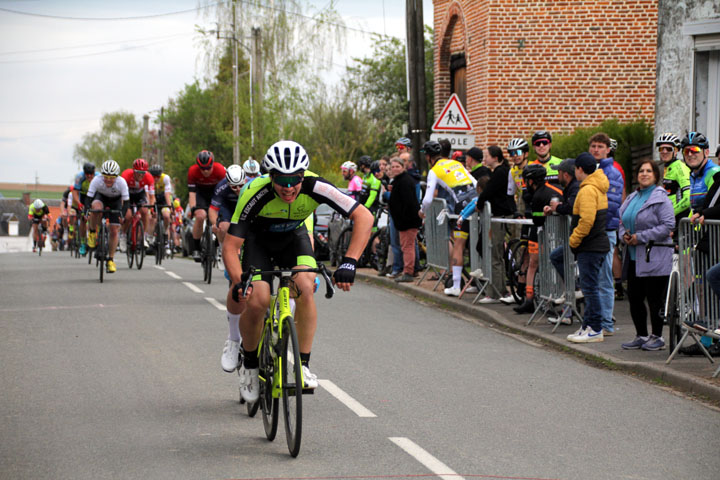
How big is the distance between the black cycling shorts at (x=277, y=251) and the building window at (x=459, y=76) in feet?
69.2

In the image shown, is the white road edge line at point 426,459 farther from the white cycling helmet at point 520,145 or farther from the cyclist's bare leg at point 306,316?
the white cycling helmet at point 520,145

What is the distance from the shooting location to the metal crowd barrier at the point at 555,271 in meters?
11.9

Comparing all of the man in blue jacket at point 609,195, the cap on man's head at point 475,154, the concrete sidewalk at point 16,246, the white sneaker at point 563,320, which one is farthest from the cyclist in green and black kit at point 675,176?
the concrete sidewalk at point 16,246

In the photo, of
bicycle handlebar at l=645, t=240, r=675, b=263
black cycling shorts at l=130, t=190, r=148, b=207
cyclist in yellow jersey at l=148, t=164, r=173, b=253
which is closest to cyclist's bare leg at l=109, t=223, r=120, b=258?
black cycling shorts at l=130, t=190, r=148, b=207

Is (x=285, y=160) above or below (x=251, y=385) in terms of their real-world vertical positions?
above

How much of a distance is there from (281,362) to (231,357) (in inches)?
46.0

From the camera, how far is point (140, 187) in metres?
20.2

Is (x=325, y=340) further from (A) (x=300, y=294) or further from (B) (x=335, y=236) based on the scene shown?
(B) (x=335, y=236)

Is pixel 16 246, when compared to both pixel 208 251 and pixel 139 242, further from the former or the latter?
pixel 208 251

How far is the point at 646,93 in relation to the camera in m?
25.5

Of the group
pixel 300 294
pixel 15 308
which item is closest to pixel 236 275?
pixel 300 294

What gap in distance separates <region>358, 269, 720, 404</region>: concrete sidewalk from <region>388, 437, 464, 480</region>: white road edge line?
3.09 m

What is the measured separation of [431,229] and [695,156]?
21.4 ft

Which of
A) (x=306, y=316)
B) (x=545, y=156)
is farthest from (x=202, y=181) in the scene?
(x=306, y=316)
